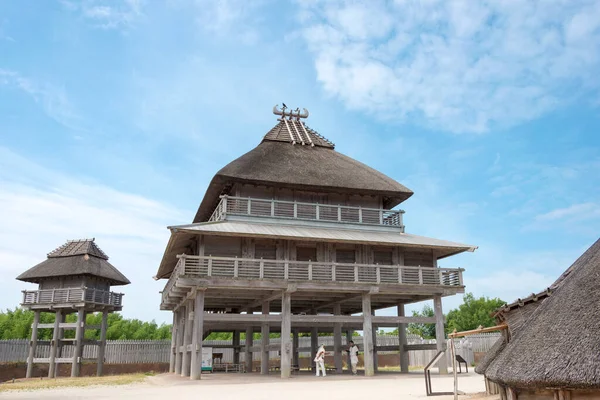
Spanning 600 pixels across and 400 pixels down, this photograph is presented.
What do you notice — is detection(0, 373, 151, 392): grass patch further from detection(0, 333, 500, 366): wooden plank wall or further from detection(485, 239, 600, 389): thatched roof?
detection(485, 239, 600, 389): thatched roof

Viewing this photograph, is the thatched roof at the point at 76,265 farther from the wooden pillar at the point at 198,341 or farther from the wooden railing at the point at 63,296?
the wooden pillar at the point at 198,341

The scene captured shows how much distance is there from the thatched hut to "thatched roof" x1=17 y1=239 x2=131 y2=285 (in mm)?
31573

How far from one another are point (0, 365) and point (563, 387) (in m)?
37.1

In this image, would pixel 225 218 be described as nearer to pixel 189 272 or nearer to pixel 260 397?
pixel 189 272

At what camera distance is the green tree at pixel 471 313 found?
6272 centimetres

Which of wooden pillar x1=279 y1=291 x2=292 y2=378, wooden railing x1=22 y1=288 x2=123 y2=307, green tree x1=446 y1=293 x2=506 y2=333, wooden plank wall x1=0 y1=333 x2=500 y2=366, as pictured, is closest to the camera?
wooden pillar x1=279 y1=291 x2=292 y2=378

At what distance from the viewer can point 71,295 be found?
3494cm

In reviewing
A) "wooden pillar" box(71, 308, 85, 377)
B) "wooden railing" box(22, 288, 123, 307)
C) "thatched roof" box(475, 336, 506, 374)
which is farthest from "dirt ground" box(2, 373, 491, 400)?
"wooden pillar" box(71, 308, 85, 377)

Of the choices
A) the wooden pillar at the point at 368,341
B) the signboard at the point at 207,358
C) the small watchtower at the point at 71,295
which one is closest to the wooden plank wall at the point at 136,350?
the small watchtower at the point at 71,295

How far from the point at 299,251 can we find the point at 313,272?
1.56m

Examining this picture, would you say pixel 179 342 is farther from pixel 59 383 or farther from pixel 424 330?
pixel 424 330

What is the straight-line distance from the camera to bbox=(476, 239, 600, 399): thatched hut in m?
7.23

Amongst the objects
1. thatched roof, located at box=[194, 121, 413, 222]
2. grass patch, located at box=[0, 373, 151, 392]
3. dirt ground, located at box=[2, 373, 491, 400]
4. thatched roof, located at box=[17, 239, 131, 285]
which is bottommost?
grass patch, located at box=[0, 373, 151, 392]

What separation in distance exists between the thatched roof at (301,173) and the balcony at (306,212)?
0.85 meters
